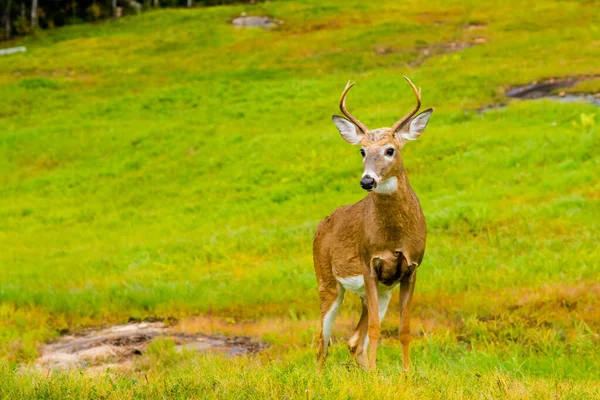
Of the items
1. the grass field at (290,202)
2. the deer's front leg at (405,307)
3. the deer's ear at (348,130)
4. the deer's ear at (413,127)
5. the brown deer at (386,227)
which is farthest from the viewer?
the grass field at (290,202)

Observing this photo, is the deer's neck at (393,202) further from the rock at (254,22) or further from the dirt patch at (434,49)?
the rock at (254,22)

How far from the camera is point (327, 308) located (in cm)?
808

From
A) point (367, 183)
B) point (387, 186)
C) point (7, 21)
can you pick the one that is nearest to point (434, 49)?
point (387, 186)

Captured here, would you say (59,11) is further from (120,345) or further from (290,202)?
(120,345)

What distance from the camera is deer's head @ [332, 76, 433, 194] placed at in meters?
6.77

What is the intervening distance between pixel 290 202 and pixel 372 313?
1572 cm

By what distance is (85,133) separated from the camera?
3550 centimetres

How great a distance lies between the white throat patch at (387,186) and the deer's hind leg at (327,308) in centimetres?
153

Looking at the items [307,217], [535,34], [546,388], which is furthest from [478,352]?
[535,34]

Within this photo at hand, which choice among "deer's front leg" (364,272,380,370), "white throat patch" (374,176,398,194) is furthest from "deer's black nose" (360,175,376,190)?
"deer's front leg" (364,272,380,370)

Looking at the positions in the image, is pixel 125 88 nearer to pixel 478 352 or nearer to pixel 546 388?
pixel 478 352

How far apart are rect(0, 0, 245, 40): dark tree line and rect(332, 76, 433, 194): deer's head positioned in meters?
69.4

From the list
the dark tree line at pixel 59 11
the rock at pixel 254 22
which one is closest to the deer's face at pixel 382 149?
the rock at pixel 254 22

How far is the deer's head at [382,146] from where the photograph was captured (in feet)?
22.2
